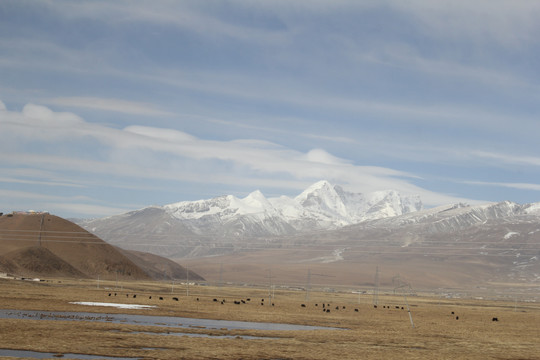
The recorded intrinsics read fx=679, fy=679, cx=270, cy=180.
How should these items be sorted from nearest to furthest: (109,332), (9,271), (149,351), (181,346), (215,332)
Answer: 1. (149,351)
2. (181,346)
3. (109,332)
4. (215,332)
5. (9,271)

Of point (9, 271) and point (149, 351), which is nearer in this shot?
point (149, 351)

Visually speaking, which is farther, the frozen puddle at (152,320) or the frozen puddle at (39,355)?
the frozen puddle at (152,320)

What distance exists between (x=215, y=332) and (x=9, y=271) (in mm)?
148304

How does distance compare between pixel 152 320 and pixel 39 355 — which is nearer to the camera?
pixel 39 355

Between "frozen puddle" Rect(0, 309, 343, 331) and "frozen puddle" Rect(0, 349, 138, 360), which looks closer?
"frozen puddle" Rect(0, 349, 138, 360)

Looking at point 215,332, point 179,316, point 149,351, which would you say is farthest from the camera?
point 179,316

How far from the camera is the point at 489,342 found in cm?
7275

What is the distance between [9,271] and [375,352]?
16439 cm

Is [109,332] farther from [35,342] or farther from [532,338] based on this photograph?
[532,338]

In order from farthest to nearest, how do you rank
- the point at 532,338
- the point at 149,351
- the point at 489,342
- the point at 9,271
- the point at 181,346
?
the point at 9,271, the point at 532,338, the point at 489,342, the point at 181,346, the point at 149,351

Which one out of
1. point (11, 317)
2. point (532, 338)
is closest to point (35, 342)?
point (11, 317)

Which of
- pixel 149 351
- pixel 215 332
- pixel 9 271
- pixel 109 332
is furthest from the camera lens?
pixel 9 271

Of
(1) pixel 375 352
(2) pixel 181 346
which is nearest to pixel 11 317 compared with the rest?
(2) pixel 181 346

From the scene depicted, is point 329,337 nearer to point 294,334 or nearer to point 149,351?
point 294,334
